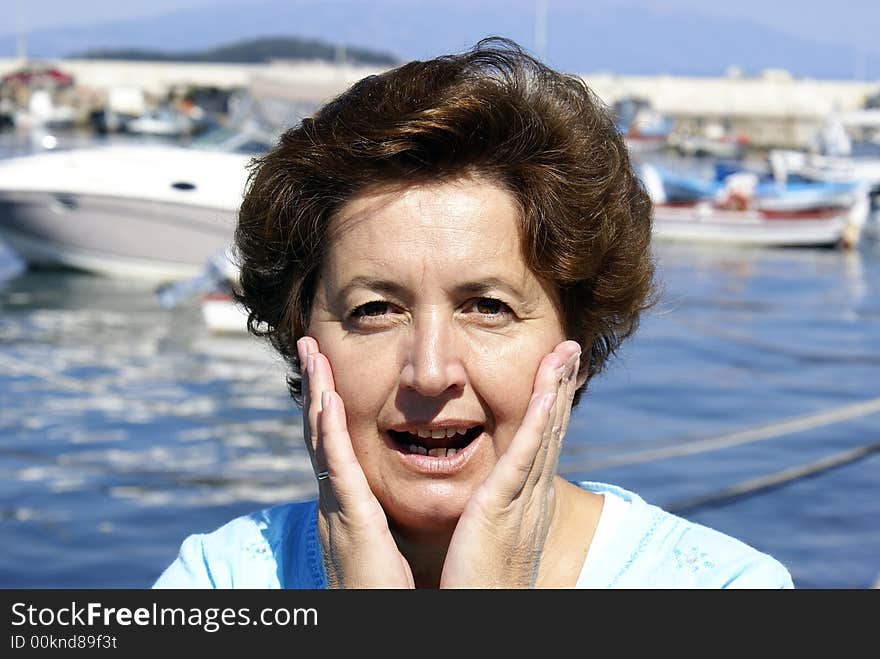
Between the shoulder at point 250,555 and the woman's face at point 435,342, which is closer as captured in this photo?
the woman's face at point 435,342

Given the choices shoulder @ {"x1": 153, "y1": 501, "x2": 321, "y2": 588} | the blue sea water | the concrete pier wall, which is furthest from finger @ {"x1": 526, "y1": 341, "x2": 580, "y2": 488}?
the concrete pier wall

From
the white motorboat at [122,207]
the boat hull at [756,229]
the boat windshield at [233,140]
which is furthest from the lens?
the boat hull at [756,229]

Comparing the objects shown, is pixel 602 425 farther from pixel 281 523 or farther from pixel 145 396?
pixel 281 523

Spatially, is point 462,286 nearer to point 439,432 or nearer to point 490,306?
point 490,306

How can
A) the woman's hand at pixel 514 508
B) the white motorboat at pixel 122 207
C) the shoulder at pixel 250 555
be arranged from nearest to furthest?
the woman's hand at pixel 514 508, the shoulder at pixel 250 555, the white motorboat at pixel 122 207

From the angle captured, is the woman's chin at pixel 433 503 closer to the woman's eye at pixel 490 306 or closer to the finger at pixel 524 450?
the finger at pixel 524 450

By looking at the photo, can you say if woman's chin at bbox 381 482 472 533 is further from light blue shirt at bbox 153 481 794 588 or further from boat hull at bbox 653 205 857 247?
boat hull at bbox 653 205 857 247

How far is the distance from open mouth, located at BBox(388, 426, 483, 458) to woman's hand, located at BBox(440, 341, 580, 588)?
0.07m

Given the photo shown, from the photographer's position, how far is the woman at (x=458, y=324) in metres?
1.98

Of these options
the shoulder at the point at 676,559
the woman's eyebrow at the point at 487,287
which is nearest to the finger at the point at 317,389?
the woman's eyebrow at the point at 487,287

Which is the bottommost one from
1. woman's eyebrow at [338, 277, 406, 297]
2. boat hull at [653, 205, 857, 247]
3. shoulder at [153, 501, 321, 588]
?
boat hull at [653, 205, 857, 247]

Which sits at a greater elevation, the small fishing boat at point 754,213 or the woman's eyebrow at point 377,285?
the woman's eyebrow at point 377,285

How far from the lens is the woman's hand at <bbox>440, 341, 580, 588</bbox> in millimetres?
1935
